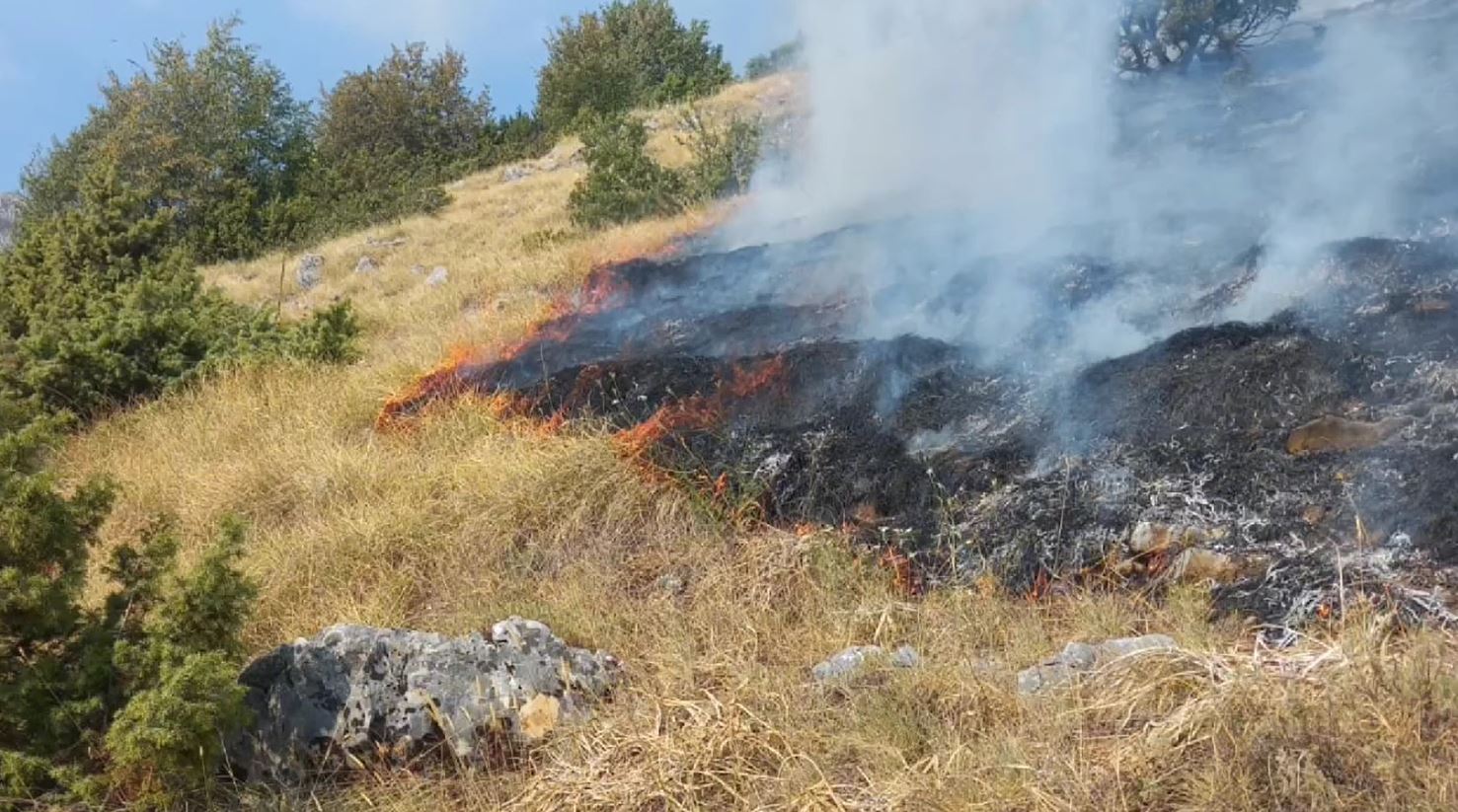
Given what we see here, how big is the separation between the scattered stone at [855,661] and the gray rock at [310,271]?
1076 cm

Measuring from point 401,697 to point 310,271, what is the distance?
11.0m

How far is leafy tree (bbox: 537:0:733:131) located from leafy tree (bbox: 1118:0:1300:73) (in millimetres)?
11152

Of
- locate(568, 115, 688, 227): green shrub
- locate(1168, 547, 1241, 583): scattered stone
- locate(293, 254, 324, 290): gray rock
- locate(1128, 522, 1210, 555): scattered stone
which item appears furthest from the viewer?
locate(293, 254, 324, 290): gray rock

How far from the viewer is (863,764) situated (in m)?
2.50

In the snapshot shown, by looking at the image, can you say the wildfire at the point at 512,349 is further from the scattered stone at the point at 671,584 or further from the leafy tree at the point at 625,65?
the leafy tree at the point at 625,65

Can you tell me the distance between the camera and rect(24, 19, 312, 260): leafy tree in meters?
17.8

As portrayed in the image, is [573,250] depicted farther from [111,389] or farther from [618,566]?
[618,566]

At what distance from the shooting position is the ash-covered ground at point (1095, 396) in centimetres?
329

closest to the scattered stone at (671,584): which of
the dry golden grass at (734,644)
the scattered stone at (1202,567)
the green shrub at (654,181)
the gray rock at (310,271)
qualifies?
the dry golden grass at (734,644)

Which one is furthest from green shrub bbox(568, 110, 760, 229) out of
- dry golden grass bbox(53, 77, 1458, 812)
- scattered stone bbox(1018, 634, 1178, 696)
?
scattered stone bbox(1018, 634, 1178, 696)

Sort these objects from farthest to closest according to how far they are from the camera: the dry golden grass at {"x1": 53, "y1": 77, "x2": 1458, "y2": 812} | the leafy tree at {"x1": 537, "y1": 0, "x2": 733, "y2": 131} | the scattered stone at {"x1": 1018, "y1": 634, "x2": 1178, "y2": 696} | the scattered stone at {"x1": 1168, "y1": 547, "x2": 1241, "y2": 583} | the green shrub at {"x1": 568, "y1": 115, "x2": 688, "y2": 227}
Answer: the leafy tree at {"x1": 537, "y1": 0, "x2": 733, "y2": 131}, the green shrub at {"x1": 568, "y1": 115, "x2": 688, "y2": 227}, the scattered stone at {"x1": 1168, "y1": 547, "x2": 1241, "y2": 583}, the scattered stone at {"x1": 1018, "y1": 634, "x2": 1178, "y2": 696}, the dry golden grass at {"x1": 53, "y1": 77, "x2": 1458, "y2": 812}

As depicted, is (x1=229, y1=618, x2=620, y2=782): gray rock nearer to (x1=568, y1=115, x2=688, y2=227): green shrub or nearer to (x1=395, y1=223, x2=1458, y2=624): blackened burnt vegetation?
(x1=395, y1=223, x2=1458, y2=624): blackened burnt vegetation

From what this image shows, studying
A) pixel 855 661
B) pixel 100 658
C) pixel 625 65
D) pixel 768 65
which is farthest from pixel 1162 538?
pixel 625 65

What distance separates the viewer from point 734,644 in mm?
3244
